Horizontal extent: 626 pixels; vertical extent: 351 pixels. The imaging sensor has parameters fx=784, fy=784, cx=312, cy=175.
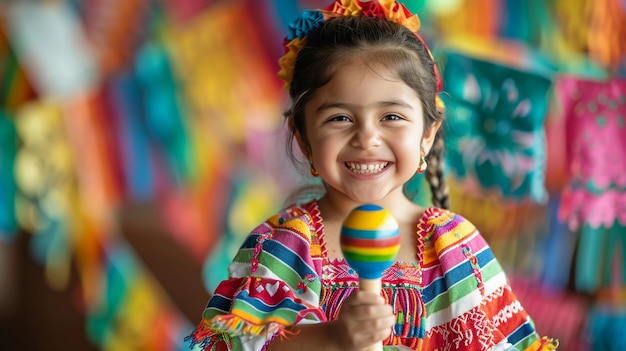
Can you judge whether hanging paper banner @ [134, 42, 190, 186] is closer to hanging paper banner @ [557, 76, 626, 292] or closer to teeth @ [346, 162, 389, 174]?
hanging paper banner @ [557, 76, 626, 292]

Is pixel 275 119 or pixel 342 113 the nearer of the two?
pixel 342 113

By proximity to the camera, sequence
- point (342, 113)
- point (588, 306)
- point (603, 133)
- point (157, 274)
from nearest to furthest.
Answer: point (342, 113) → point (603, 133) → point (588, 306) → point (157, 274)

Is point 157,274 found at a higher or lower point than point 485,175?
lower

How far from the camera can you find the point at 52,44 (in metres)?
2.21

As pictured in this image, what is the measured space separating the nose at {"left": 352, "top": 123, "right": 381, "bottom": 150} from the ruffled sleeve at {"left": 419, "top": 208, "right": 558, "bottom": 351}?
0.14m

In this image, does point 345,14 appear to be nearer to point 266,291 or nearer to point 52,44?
point 266,291

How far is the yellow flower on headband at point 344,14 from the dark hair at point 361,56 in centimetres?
1

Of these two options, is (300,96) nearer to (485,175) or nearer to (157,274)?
(485,175)

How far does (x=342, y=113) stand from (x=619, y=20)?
945 mm

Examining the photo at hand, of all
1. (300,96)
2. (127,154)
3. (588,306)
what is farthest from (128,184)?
(300,96)

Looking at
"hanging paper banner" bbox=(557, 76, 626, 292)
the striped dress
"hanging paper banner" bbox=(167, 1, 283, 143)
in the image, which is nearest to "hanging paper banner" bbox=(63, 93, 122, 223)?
"hanging paper banner" bbox=(167, 1, 283, 143)

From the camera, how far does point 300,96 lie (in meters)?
0.95

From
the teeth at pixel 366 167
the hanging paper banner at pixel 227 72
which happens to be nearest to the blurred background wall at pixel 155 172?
the hanging paper banner at pixel 227 72

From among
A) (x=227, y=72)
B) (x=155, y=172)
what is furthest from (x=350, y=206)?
(x=155, y=172)
